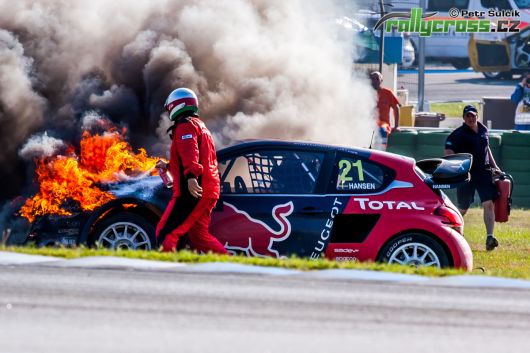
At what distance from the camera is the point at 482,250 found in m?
12.8

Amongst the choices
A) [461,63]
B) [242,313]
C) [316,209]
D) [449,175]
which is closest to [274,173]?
[316,209]

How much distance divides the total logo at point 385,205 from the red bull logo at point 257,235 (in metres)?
0.59

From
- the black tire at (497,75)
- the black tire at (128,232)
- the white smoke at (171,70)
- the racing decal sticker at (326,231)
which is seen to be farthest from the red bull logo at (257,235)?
the black tire at (497,75)

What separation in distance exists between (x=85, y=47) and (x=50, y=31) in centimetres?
52

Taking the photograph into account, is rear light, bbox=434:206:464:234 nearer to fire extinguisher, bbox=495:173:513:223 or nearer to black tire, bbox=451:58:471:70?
fire extinguisher, bbox=495:173:513:223

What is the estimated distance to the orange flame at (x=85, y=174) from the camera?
10055 mm

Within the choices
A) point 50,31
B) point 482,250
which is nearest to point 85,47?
point 50,31

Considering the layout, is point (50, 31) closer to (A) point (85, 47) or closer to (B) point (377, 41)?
(A) point (85, 47)

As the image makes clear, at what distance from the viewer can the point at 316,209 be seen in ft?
31.1

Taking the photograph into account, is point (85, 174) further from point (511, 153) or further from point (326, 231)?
point (511, 153)

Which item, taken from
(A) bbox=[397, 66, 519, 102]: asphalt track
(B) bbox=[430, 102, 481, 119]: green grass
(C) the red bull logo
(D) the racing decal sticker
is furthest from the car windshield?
(C) the red bull logo

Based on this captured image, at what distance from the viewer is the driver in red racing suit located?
934 cm

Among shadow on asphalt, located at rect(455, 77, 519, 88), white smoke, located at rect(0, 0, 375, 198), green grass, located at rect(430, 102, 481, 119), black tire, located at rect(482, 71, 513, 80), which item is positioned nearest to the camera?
white smoke, located at rect(0, 0, 375, 198)

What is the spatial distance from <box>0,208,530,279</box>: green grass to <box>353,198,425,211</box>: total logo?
0.76 m
